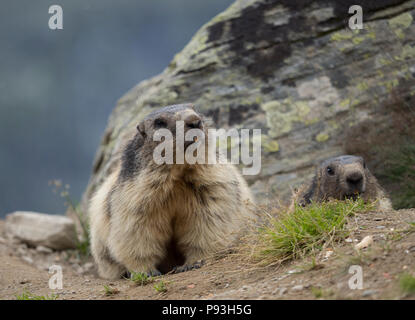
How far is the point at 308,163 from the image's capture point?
977 cm

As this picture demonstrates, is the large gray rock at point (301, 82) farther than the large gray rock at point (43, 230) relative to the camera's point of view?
No

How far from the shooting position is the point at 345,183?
6949 mm

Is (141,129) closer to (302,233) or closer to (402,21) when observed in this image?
(302,233)

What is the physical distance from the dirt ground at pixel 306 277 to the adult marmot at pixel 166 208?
1.71 feet

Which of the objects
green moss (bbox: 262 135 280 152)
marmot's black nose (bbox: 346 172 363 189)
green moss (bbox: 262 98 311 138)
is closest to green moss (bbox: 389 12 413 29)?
A: green moss (bbox: 262 98 311 138)

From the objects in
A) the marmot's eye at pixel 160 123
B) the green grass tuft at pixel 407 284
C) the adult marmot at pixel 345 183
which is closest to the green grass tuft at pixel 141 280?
the marmot's eye at pixel 160 123

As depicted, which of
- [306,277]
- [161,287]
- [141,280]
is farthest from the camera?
[141,280]

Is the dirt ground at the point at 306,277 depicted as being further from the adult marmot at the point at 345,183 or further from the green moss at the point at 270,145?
the green moss at the point at 270,145

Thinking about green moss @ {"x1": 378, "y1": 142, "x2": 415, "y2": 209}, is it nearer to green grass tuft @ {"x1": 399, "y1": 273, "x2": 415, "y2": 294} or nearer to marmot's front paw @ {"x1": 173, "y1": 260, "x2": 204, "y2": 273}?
marmot's front paw @ {"x1": 173, "y1": 260, "x2": 204, "y2": 273}

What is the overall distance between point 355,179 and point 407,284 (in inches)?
137

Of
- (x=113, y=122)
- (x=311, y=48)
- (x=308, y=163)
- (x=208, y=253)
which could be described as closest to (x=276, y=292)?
(x=208, y=253)

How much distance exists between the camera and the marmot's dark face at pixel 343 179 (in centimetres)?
690

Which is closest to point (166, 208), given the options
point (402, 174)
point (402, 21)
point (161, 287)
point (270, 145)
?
point (161, 287)
